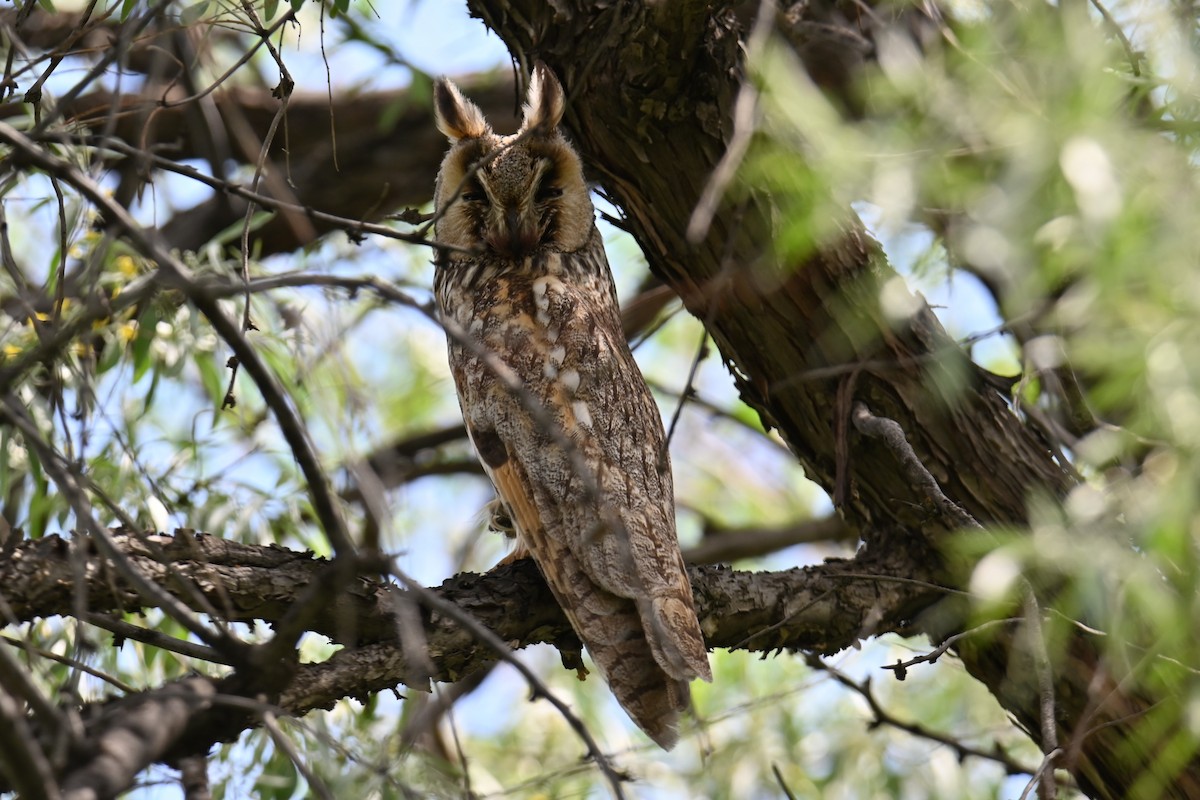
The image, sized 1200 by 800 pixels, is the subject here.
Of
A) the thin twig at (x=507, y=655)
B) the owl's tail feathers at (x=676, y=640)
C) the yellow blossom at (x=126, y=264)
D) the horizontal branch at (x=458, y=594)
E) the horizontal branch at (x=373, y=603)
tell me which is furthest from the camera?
the yellow blossom at (x=126, y=264)

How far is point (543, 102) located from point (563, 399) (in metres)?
0.63

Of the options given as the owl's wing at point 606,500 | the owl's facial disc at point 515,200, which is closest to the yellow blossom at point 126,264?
the owl's facial disc at point 515,200

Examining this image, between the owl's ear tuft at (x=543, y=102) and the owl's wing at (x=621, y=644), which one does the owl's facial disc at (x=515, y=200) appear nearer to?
the owl's ear tuft at (x=543, y=102)

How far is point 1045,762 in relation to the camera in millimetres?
1740

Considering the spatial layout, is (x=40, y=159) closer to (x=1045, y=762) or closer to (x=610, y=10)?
(x=610, y=10)

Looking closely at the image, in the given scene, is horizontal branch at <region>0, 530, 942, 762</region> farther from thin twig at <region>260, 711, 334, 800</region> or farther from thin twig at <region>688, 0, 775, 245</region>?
thin twig at <region>688, 0, 775, 245</region>

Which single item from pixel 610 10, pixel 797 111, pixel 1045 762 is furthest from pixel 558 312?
pixel 1045 762

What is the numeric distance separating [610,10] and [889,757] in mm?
2571

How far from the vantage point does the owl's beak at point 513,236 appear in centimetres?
262

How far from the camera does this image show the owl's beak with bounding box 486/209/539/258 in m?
2.62

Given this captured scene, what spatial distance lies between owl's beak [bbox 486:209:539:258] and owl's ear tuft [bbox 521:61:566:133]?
21 centimetres

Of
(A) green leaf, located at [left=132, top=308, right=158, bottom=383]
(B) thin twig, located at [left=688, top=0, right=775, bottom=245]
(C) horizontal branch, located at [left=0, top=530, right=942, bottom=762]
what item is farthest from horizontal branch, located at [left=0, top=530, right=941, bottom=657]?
(A) green leaf, located at [left=132, top=308, right=158, bottom=383]

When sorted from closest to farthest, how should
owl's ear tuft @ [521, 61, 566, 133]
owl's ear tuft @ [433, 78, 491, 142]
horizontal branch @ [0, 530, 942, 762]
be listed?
1. horizontal branch @ [0, 530, 942, 762]
2. owl's ear tuft @ [521, 61, 566, 133]
3. owl's ear tuft @ [433, 78, 491, 142]

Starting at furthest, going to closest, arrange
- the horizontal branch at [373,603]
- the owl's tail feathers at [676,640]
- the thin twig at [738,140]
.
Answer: the owl's tail feathers at [676,640], the horizontal branch at [373,603], the thin twig at [738,140]
